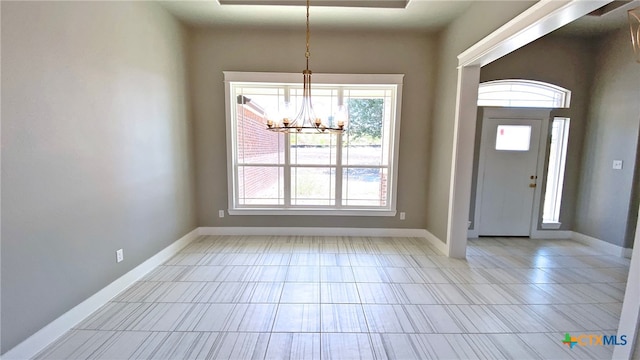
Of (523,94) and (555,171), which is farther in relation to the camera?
(555,171)

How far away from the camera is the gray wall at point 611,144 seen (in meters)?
3.58

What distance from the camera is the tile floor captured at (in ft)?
6.22

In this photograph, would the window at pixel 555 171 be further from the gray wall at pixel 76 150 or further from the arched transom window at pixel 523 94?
the gray wall at pixel 76 150

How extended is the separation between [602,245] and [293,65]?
518 cm

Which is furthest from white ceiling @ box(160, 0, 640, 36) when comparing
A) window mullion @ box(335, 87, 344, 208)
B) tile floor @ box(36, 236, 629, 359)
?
tile floor @ box(36, 236, 629, 359)

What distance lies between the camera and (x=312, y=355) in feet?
5.97

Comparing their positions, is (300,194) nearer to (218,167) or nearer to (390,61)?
(218,167)

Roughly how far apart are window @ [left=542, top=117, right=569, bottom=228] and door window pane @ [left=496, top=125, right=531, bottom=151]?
1.38ft

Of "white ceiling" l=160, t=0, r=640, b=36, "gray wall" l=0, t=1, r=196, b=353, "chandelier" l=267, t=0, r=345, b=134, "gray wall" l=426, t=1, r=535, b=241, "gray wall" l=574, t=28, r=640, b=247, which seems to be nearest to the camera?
"gray wall" l=0, t=1, r=196, b=353

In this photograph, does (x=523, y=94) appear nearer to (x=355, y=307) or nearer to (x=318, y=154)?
(x=318, y=154)

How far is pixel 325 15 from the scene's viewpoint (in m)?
3.39

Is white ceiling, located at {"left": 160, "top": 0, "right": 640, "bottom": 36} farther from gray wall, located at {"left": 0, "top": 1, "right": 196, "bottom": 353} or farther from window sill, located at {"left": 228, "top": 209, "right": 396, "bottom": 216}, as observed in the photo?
window sill, located at {"left": 228, "top": 209, "right": 396, "bottom": 216}

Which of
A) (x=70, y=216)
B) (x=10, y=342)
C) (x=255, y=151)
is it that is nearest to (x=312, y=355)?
(x=10, y=342)

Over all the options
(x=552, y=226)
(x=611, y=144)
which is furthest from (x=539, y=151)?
(x=552, y=226)
